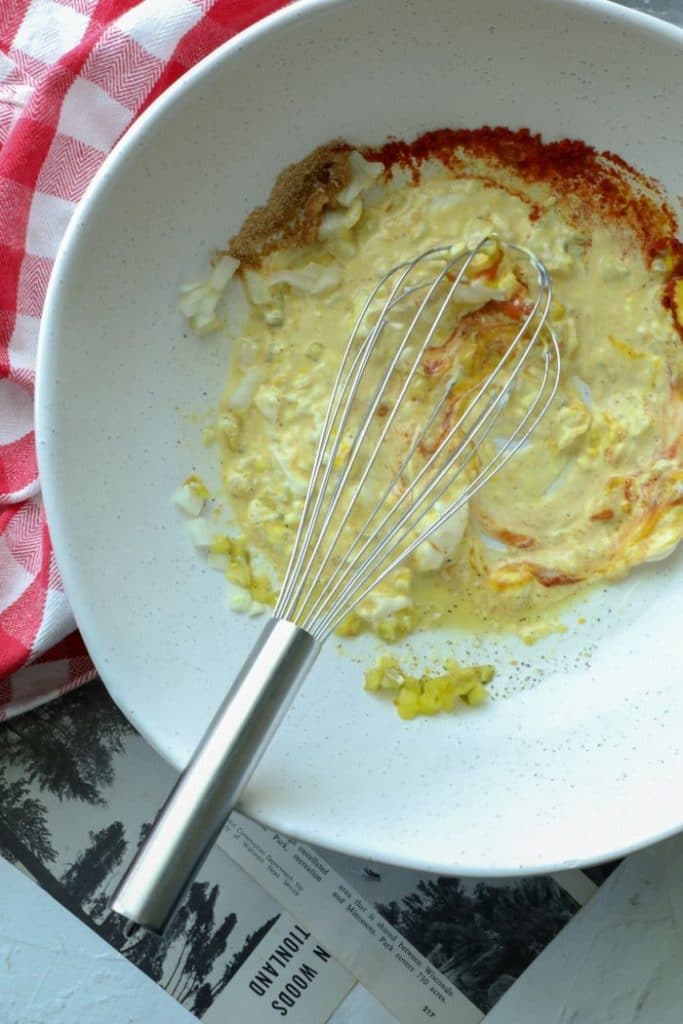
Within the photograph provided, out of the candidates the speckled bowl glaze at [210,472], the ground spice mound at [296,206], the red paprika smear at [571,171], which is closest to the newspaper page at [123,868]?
the speckled bowl glaze at [210,472]

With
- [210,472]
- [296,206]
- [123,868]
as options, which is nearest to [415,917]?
[123,868]

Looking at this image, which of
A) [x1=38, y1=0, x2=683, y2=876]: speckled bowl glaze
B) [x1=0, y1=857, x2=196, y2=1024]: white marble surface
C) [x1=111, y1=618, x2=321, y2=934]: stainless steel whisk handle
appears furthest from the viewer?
[x1=0, y1=857, x2=196, y2=1024]: white marble surface

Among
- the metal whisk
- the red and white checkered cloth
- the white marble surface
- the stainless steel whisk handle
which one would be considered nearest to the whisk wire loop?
the metal whisk

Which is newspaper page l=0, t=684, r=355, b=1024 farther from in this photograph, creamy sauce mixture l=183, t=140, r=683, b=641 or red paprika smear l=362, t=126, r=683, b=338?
red paprika smear l=362, t=126, r=683, b=338

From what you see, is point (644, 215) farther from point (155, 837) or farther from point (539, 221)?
point (155, 837)

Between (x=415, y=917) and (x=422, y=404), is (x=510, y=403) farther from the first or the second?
(x=415, y=917)
